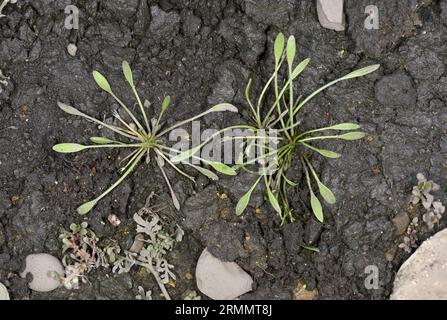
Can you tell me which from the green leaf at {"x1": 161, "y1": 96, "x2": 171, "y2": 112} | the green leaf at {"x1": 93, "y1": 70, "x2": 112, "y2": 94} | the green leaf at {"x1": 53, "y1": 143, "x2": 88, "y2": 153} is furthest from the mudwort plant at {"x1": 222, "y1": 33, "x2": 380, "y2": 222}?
the green leaf at {"x1": 53, "y1": 143, "x2": 88, "y2": 153}

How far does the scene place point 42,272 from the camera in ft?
9.37

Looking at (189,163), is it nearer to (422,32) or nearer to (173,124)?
(173,124)

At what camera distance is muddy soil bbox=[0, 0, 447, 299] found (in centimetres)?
284

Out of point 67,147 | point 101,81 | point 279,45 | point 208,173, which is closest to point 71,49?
point 101,81

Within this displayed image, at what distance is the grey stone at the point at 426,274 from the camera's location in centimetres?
275

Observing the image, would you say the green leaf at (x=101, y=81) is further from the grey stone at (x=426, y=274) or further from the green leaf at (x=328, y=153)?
the grey stone at (x=426, y=274)

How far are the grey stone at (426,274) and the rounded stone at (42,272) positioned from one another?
1507mm

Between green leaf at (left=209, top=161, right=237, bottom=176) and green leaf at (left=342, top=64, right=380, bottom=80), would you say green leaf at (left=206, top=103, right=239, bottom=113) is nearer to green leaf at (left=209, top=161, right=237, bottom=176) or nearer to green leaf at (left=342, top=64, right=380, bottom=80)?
green leaf at (left=209, top=161, right=237, bottom=176)

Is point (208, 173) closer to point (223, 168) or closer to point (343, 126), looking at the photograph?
point (223, 168)

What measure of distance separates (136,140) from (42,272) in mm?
726

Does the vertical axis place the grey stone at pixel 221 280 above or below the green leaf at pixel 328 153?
below

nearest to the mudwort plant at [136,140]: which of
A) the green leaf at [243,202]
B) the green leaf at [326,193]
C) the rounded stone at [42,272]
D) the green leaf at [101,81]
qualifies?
the green leaf at [101,81]

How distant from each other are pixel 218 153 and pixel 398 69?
897 millimetres

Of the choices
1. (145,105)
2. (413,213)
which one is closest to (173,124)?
(145,105)
